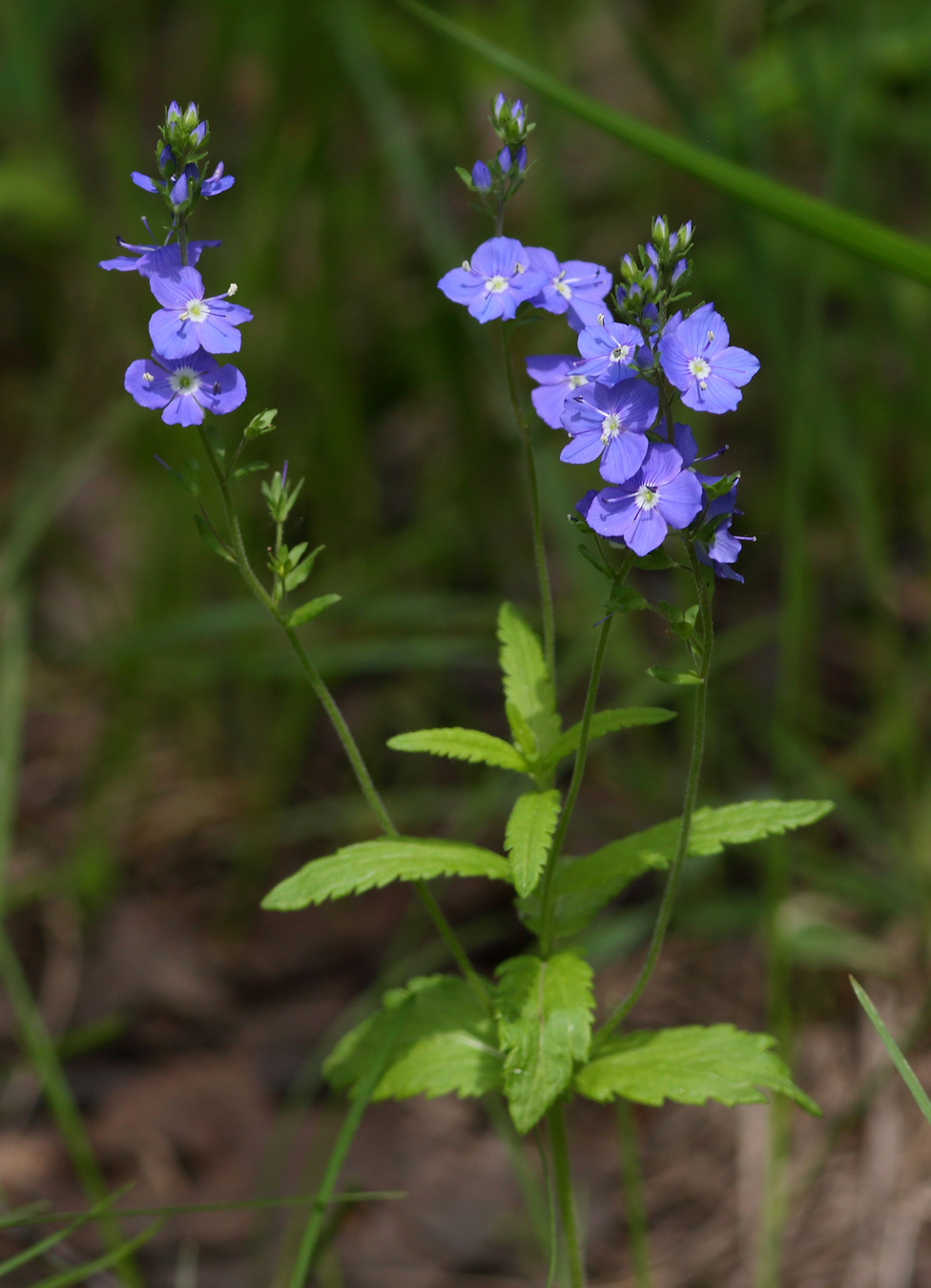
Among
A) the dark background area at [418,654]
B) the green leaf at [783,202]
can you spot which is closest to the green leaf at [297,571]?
the green leaf at [783,202]

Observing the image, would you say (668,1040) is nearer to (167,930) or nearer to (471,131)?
(167,930)

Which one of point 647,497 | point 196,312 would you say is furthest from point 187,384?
point 647,497

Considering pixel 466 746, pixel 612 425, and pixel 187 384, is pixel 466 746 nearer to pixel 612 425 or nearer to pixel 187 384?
pixel 612 425

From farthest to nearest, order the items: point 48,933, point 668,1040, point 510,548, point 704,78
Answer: point 704,78
point 510,548
point 48,933
point 668,1040

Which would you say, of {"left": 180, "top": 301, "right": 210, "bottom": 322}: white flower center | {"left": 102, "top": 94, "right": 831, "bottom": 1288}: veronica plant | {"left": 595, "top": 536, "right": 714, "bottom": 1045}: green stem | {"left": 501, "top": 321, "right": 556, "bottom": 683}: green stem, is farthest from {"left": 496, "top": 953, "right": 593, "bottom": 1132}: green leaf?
{"left": 180, "top": 301, "right": 210, "bottom": 322}: white flower center

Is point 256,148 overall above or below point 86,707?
above

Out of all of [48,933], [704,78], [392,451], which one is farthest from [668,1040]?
[704,78]

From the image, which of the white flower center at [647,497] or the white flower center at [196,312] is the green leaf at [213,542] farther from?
the white flower center at [647,497]
